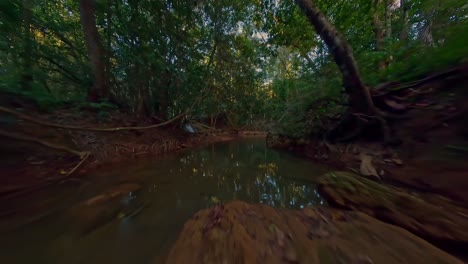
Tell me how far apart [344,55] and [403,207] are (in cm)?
284

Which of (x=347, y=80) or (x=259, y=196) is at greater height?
(x=347, y=80)

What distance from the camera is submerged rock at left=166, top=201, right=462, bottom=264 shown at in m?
1.30

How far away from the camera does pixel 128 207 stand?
2418 mm

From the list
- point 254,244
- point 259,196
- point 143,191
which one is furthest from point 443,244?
point 143,191

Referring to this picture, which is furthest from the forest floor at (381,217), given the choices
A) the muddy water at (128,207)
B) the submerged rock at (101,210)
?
the submerged rock at (101,210)

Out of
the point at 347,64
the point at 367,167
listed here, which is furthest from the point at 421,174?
the point at 347,64

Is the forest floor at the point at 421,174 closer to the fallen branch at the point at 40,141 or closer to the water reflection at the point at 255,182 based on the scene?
the water reflection at the point at 255,182

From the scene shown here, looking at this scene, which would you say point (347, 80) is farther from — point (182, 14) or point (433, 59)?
Result: point (182, 14)

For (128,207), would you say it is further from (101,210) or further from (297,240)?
(297,240)

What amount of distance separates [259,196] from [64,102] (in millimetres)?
5517

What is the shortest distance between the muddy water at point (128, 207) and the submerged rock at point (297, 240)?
15.7 inches

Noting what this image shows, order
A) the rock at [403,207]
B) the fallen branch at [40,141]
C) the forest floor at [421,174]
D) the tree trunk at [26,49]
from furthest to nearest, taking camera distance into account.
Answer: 1. the tree trunk at [26,49]
2. the fallen branch at [40,141]
3. the forest floor at [421,174]
4. the rock at [403,207]

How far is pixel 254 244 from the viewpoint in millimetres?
1461

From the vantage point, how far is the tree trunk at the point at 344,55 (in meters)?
3.51
